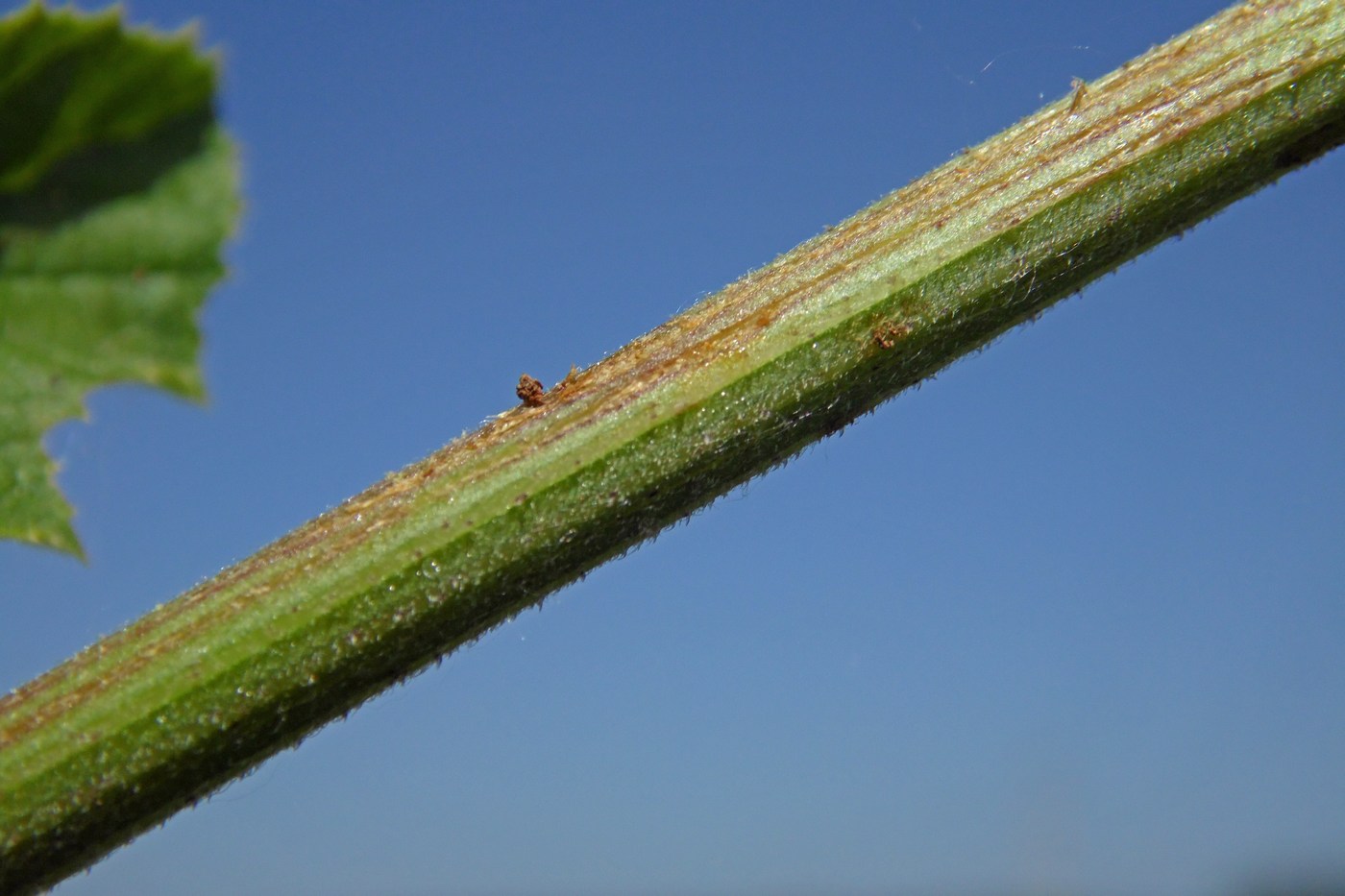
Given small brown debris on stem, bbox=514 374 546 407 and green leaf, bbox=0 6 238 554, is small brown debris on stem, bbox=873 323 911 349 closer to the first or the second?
small brown debris on stem, bbox=514 374 546 407

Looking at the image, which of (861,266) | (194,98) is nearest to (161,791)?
(194,98)

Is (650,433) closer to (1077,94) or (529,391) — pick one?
(529,391)

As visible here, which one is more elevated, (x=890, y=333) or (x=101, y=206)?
(x=890, y=333)

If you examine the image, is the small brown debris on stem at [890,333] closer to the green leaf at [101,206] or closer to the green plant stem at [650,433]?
the green plant stem at [650,433]

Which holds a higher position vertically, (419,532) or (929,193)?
(929,193)

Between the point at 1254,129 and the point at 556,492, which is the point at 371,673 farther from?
the point at 1254,129

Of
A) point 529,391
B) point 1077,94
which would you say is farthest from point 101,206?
point 1077,94
